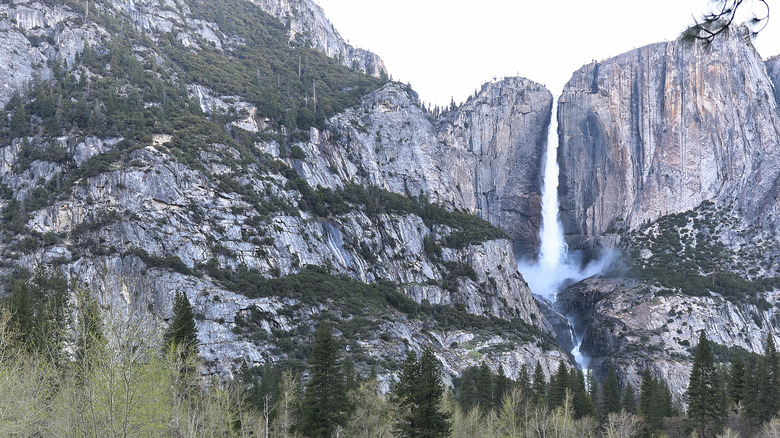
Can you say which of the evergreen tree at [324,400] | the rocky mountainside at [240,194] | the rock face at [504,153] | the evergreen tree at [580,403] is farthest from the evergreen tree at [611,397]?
the rock face at [504,153]

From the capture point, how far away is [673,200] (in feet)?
509

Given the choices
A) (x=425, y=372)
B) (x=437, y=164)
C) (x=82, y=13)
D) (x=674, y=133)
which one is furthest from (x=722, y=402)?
(x=82, y=13)

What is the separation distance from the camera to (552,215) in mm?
171375

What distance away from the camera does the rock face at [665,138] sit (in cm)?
15212

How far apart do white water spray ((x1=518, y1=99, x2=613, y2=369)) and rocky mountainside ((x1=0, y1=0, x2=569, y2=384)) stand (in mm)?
28207

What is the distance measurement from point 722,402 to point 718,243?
83700 mm

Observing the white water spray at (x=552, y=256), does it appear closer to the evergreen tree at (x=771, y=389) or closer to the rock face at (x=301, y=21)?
the rock face at (x=301, y=21)

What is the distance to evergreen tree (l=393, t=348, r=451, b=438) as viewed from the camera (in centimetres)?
4147

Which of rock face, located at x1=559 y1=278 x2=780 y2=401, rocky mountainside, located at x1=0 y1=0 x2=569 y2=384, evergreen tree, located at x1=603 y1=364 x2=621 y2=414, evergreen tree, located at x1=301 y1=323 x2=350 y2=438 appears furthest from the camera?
rock face, located at x1=559 y1=278 x2=780 y2=401

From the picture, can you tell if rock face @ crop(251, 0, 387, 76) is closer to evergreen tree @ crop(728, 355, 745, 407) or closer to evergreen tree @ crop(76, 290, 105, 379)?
evergreen tree @ crop(728, 355, 745, 407)

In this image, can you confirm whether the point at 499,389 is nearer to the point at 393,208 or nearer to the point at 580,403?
the point at 580,403

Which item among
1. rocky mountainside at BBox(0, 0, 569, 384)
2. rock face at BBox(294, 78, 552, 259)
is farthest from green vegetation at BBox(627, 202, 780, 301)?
rock face at BBox(294, 78, 552, 259)

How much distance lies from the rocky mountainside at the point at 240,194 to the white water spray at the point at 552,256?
28207 mm

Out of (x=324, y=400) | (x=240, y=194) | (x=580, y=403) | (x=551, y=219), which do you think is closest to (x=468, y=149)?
(x=551, y=219)
